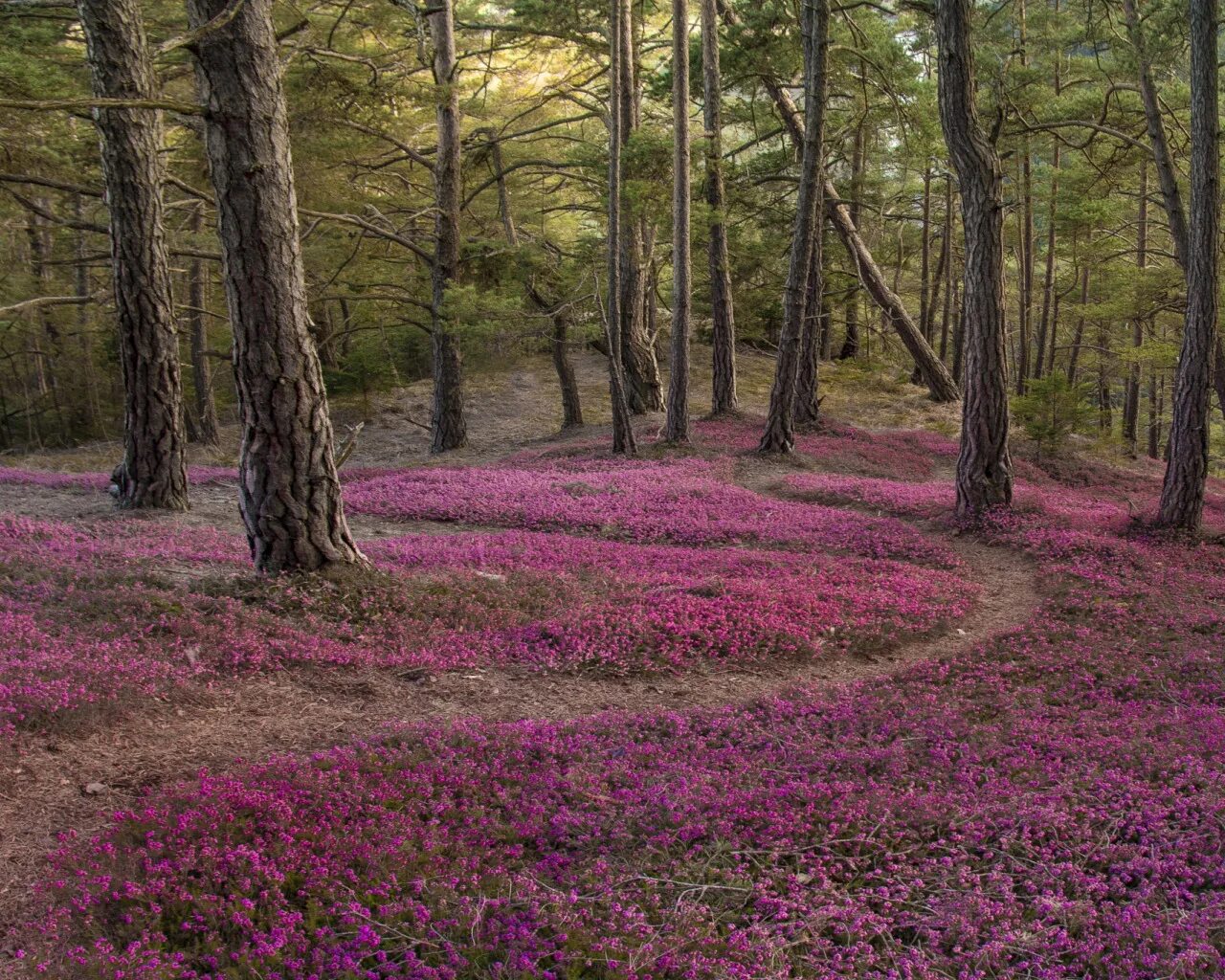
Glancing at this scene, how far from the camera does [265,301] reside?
24.8 ft

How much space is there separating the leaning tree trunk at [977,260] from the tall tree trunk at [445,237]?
11433 millimetres

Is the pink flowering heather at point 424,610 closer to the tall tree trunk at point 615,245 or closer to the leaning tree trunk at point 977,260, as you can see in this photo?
the leaning tree trunk at point 977,260

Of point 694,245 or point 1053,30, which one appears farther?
point 694,245

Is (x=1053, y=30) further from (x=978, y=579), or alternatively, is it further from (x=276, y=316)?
(x=276, y=316)

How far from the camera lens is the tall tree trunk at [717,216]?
21.0 meters

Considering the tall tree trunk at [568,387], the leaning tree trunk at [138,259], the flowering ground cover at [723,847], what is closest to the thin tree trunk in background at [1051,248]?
the tall tree trunk at [568,387]

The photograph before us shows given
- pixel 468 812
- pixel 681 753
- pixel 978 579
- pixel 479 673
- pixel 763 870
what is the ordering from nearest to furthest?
1. pixel 763 870
2. pixel 468 812
3. pixel 681 753
4. pixel 479 673
5. pixel 978 579

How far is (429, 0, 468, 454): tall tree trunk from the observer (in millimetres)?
20594

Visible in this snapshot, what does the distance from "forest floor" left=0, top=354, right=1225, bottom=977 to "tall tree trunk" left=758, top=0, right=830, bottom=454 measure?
2887mm

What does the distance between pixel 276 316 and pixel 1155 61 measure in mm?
15073

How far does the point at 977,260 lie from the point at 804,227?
20.4 feet

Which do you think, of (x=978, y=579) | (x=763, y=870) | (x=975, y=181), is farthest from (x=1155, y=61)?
(x=763, y=870)

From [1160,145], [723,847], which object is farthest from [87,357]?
[723,847]

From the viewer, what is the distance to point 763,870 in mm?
4570
